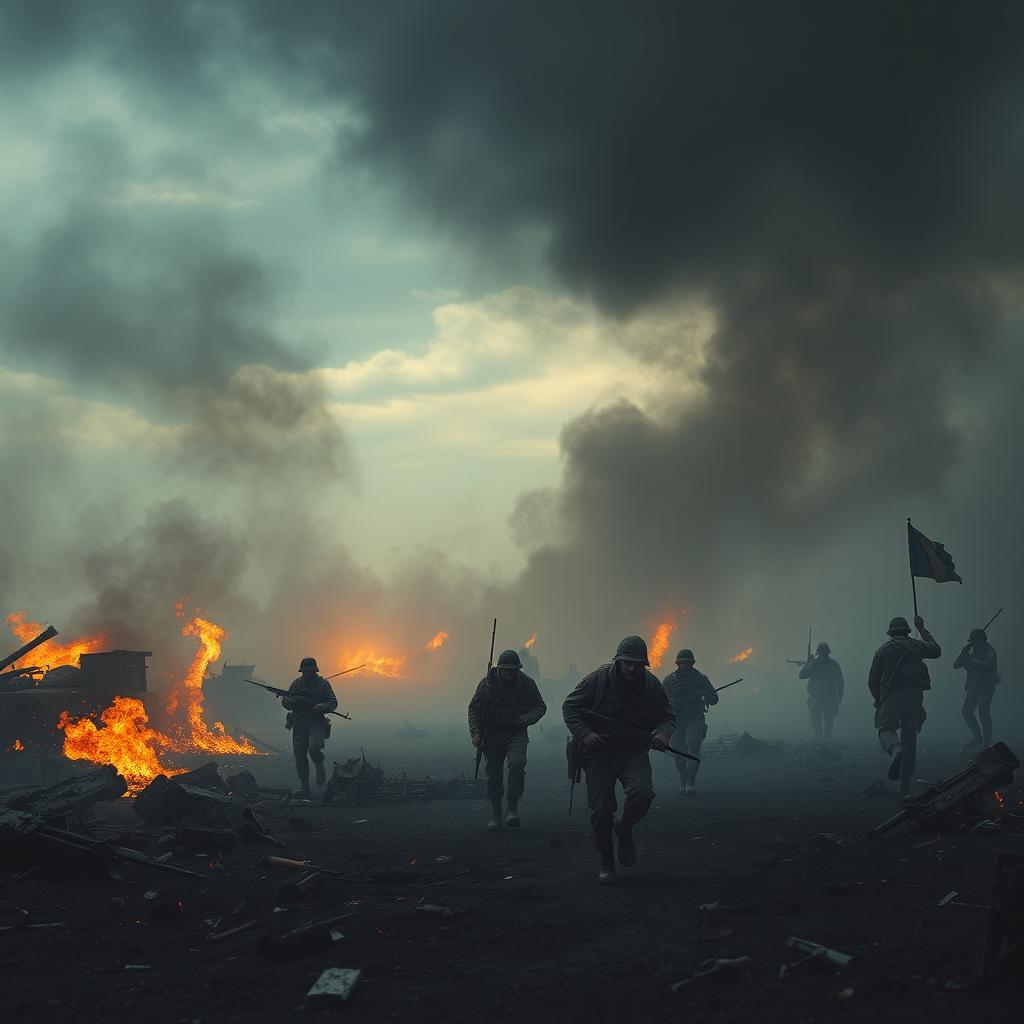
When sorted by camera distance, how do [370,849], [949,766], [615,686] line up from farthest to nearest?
[949,766], [370,849], [615,686]

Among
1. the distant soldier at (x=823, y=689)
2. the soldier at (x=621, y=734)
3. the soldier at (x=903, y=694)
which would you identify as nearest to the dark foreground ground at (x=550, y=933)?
the soldier at (x=621, y=734)

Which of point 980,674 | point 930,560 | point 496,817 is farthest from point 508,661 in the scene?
point 980,674

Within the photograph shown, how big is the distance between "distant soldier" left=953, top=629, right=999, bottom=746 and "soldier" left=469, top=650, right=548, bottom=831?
11510 millimetres

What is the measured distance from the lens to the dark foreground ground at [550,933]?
451 centimetres

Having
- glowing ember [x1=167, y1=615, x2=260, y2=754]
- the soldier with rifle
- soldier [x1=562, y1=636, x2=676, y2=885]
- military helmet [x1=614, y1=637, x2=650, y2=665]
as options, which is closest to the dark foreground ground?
soldier [x1=562, y1=636, x2=676, y2=885]

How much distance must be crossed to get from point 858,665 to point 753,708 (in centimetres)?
803

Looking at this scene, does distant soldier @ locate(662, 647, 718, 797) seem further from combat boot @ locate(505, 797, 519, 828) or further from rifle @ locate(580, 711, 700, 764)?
rifle @ locate(580, 711, 700, 764)

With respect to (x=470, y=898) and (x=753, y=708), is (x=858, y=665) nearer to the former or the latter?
(x=753, y=708)

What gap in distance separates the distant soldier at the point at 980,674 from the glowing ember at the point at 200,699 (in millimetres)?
20588

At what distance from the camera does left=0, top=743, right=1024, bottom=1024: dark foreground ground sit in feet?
14.8

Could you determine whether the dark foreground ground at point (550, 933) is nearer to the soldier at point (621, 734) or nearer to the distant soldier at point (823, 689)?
the soldier at point (621, 734)

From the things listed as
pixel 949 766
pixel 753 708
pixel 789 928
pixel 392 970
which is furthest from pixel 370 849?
pixel 753 708

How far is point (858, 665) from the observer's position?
63188 millimetres

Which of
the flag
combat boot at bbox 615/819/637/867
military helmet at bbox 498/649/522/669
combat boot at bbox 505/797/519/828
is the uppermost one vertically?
the flag
